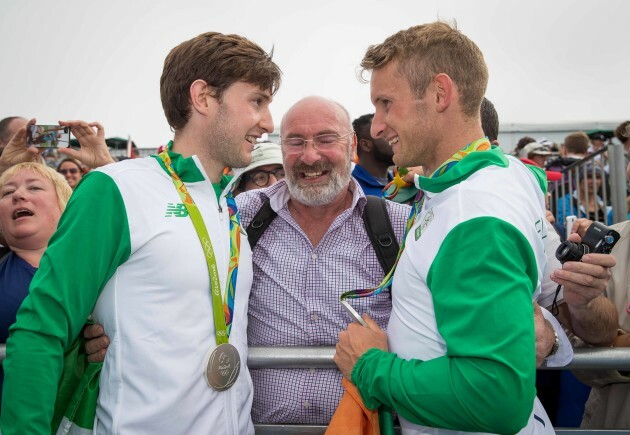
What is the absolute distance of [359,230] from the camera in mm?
2773

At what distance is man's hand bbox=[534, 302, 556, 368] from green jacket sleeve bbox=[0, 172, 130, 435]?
1.49m

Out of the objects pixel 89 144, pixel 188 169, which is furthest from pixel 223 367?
pixel 89 144

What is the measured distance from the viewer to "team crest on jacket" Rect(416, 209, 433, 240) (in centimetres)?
173

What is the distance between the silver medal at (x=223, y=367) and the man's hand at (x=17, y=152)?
2495mm

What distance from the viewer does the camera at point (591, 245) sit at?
203 centimetres

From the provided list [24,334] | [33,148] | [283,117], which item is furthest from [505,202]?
[33,148]

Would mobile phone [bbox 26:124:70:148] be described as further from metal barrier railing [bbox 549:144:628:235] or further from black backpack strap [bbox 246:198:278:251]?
metal barrier railing [bbox 549:144:628:235]

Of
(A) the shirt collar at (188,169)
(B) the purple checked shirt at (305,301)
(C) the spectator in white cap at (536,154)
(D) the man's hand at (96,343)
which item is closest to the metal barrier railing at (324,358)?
(B) the purple checked shirt at (305,301)

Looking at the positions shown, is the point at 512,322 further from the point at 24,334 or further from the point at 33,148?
the point at 33,148

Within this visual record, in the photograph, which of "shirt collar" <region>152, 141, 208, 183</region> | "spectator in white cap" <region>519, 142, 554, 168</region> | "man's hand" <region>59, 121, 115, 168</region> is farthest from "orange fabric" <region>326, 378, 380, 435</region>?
"spectator in white cap" <region>519, 142, 554, 168</region>

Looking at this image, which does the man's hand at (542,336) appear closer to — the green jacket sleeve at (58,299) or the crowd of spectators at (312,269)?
the crowd of spectators at (312,269)

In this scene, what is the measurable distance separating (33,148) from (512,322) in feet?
11.1

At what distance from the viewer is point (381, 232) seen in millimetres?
2684

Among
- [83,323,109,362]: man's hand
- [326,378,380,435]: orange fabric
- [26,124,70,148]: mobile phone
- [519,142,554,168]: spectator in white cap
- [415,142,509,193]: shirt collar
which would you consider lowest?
[519,142,554,168]: spectator in white cap
